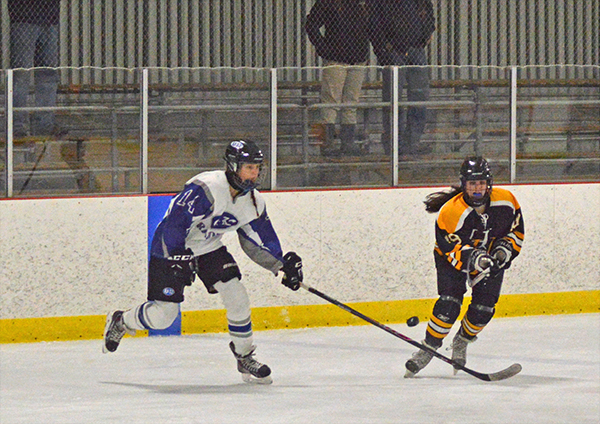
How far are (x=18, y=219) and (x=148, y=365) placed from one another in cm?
111

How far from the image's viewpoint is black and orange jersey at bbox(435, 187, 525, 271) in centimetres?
599

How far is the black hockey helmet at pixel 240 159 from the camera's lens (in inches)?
225

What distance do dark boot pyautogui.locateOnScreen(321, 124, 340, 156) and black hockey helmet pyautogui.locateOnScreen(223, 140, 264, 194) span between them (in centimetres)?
188

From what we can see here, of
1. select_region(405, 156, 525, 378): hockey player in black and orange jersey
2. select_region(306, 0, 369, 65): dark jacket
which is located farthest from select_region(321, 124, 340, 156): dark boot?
select_region(405, 156, 525, 378): hockey player in black and orange jersey

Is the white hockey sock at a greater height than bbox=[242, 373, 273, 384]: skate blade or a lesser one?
greater

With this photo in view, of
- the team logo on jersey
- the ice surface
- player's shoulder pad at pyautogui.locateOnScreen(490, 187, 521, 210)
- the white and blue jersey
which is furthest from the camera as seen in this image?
player's shoulder pad at pyautogui.locateOnScreen(490, 187, 521, 210)

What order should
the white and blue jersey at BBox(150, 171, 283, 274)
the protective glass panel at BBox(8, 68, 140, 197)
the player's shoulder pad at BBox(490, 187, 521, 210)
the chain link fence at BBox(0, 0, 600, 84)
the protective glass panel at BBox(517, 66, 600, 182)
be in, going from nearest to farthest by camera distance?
the white and blue jersey at BBox(150, 171, 283, 274) → the player's shoulder pad at BBox(490, 187, 521, 210) → the protective glass panel at BBox(8, 68, 140, 197) → the protective glass panel at BBox(517, 66, 600, 182) → the chain link fence at BBox(0, 0, 600, 84)

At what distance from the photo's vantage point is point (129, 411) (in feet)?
17.2

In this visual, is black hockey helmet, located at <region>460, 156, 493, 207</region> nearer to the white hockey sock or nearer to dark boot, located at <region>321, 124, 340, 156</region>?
the white hockey sock

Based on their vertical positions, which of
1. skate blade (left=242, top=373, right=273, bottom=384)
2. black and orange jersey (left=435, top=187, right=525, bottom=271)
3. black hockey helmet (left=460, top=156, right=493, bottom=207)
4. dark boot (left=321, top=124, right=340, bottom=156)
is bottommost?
skate blade (left=242, top=373, right=273, bottom=384)

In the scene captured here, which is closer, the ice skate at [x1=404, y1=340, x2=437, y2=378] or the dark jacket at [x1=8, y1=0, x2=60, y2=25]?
the ice skate at [x1=404, y1=340, x2=437, y2=378]

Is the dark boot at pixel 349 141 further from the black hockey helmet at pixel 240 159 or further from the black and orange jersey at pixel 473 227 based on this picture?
the black hockey helmet at pixel 240 159

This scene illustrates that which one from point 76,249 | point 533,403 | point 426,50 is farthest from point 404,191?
point 533,403

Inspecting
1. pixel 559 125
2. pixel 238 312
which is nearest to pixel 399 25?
pixel 559 125
